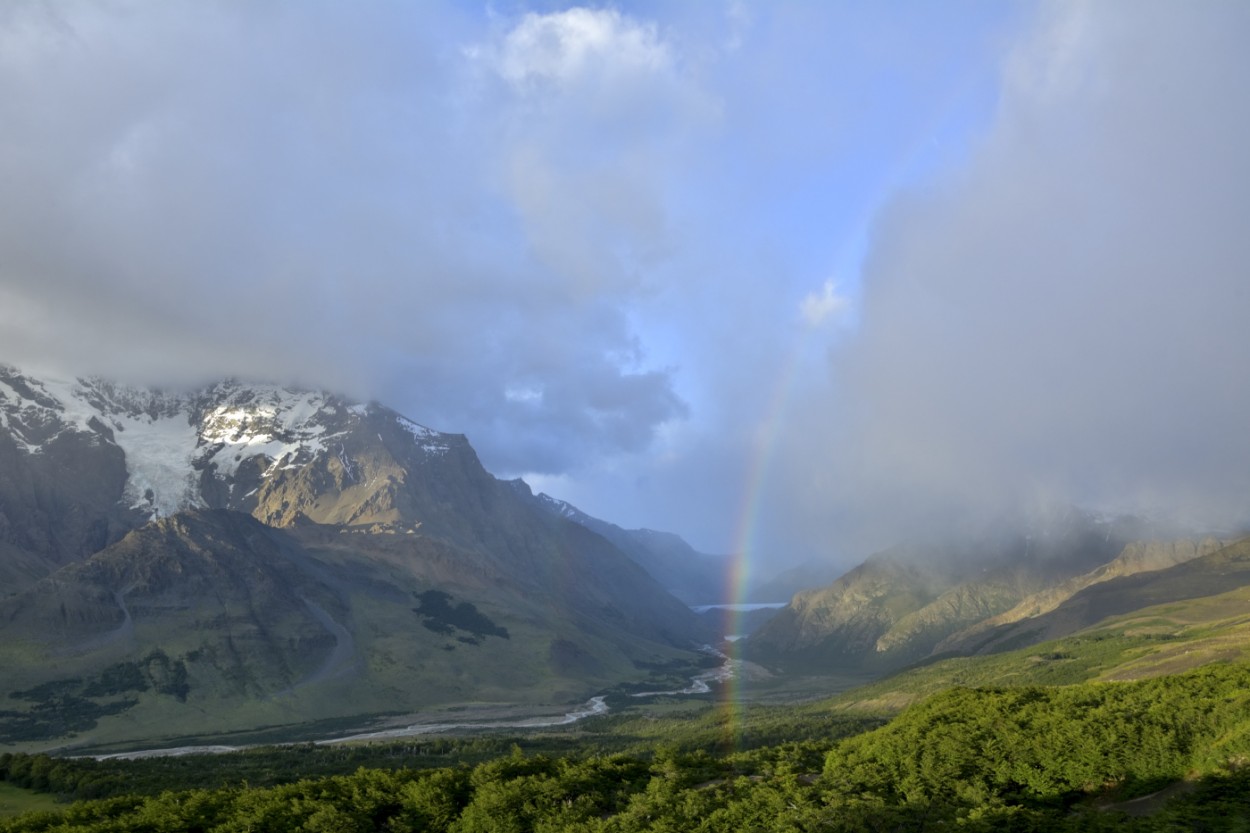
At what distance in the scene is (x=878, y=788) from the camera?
227 feet

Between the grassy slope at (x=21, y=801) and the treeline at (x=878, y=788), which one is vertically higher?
the treeline at (x=878, y=788)

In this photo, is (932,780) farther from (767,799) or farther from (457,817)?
(457,817)

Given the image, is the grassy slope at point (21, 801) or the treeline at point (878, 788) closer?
the treeline at point (878, 788)

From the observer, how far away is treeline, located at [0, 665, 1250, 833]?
59.7 meters

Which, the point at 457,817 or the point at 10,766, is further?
the point at 10,766

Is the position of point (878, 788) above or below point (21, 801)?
above

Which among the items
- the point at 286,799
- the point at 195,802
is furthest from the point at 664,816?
the point at 195,802

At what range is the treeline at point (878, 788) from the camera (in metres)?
59.7

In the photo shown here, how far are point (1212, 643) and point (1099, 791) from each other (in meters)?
159

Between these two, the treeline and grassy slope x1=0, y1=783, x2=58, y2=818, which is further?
grassy slope x1=0, y1=783, x2=58, y2=818

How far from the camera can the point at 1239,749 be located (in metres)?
66.1

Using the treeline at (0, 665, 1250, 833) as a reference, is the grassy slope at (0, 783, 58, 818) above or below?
below

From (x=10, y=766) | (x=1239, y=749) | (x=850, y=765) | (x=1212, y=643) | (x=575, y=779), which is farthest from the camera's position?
(x=1212, y=643)

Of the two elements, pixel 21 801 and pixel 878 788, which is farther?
pixel 21 801
